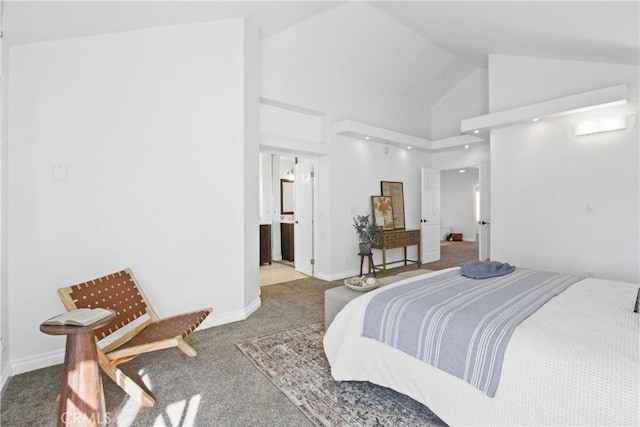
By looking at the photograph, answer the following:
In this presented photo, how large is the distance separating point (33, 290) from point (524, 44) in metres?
5.77

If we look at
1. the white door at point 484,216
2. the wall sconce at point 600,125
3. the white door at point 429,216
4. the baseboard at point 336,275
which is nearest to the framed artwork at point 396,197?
the white door at point 429,216

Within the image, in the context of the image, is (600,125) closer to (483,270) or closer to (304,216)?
(483,270)

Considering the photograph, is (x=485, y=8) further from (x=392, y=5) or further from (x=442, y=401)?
(x=442, y=401)

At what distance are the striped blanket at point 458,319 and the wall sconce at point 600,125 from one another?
8.75ft

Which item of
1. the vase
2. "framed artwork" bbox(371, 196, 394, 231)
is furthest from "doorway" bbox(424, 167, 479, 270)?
the vase

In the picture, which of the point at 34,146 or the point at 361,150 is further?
the point at 361,150

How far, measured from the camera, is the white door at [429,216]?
6.53 m

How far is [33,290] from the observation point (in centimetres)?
245

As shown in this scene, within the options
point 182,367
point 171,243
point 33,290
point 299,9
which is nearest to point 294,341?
point 182,367

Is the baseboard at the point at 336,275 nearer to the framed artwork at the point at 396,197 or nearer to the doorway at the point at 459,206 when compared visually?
the framed artwork at the point at 396,197

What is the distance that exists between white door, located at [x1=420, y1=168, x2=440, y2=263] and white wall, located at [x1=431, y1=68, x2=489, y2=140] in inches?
36.1

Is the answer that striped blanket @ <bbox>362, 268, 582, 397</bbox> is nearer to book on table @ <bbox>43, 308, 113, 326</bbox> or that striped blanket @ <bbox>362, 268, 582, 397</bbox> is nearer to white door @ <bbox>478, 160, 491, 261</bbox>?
book on table @ <bbox>43, 308, 113, 326</bbox>

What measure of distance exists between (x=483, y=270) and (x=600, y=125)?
9.62ft

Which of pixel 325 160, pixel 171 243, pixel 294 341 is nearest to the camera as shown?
pixel 294 341
